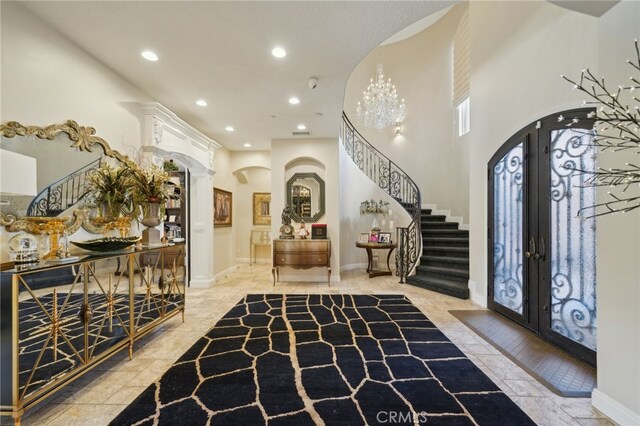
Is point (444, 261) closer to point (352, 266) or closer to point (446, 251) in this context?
point (446, 251)

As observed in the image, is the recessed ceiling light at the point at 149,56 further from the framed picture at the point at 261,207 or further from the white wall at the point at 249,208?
the framed picture at the point at 261,207

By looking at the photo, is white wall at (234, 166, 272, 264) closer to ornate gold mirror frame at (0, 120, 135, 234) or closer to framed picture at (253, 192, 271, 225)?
framed picture at (253, 192, 271, 225)

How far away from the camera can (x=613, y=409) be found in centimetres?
183

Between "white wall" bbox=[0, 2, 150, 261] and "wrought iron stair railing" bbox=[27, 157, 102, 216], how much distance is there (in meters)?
0.30

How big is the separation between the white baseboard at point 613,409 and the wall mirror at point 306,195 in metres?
4.71

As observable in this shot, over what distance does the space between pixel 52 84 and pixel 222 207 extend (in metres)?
3.99

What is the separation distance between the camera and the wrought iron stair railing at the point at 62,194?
228cm

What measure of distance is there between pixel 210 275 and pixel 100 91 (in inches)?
140

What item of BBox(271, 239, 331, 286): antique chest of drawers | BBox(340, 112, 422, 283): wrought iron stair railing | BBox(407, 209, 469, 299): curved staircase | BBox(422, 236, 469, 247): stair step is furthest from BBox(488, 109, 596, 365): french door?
BBox(271, 239, 331, 286): antique chest of drawers

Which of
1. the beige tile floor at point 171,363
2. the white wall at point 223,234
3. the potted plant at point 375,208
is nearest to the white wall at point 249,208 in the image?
the white wall at point 223,234

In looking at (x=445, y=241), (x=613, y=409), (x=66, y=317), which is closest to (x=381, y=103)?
(x=445, y=241)

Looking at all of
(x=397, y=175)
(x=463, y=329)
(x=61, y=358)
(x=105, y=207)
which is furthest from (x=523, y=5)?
(x=61, y=358)

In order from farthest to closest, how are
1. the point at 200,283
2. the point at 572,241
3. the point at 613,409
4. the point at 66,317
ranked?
the point at 200,283
the point at 572,241
the point at 66,317
the point at 613,409

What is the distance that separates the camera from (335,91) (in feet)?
11.8
